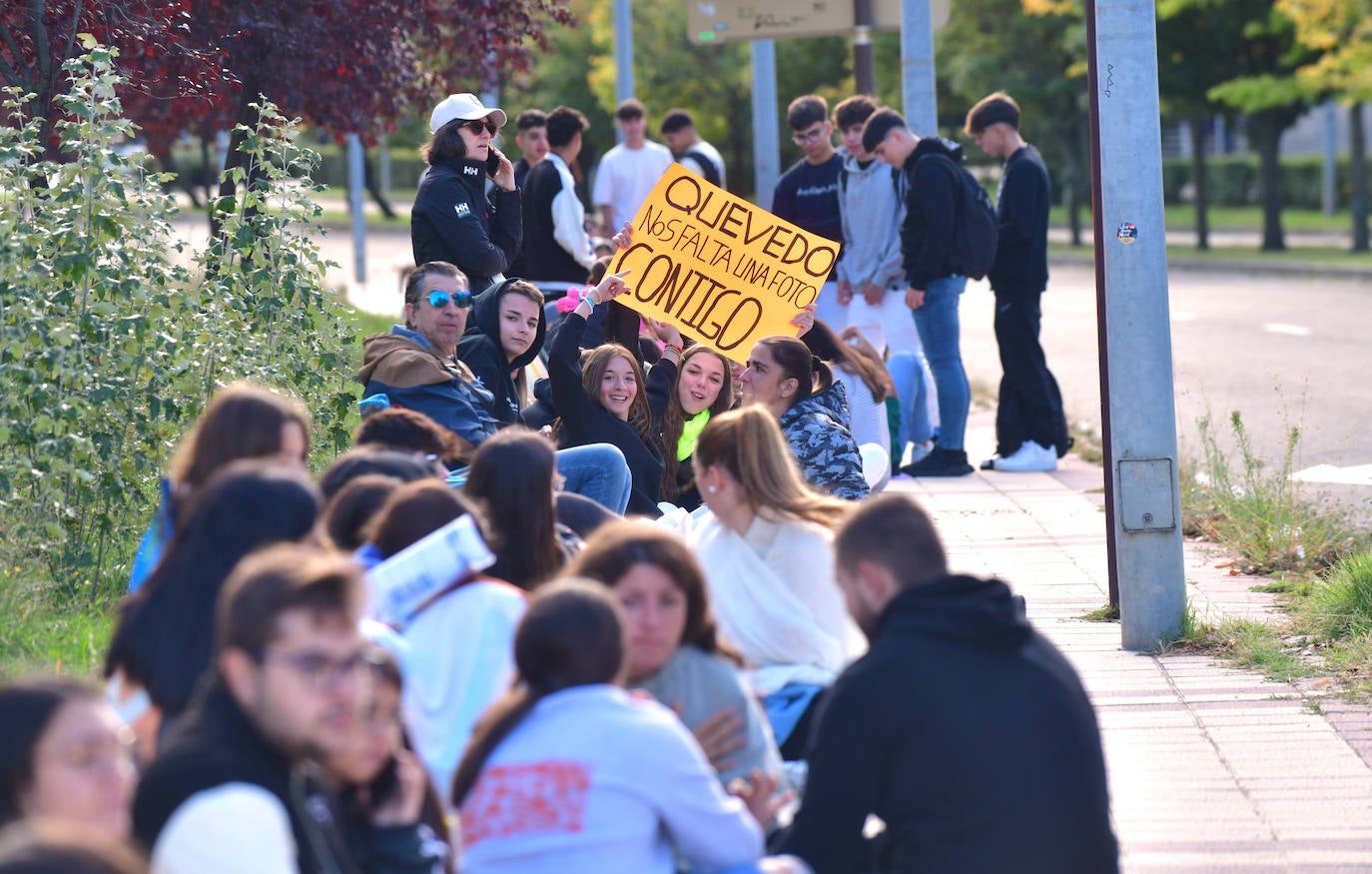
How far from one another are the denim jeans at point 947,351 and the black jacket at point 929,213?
145 millimetres

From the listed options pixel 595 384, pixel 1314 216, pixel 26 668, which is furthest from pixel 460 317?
pixel 1314 216

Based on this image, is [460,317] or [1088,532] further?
[1088,532]

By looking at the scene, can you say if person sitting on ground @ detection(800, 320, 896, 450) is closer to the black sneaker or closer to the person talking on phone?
the person talking on phone

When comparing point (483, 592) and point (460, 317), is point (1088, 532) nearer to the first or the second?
point (460, 317)

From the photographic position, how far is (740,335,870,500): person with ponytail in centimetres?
716

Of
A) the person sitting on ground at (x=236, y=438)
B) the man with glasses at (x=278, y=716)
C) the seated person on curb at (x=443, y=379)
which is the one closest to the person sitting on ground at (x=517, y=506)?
the person sitting on ground at (x=236, y=438)

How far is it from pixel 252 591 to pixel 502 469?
1623 millimetres

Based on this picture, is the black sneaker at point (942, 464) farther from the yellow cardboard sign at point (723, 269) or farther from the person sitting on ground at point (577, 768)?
the person sitting on ground at point (577, 768)

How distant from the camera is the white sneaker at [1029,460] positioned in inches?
463

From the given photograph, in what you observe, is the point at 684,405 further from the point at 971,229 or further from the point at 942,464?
the point at 942,464

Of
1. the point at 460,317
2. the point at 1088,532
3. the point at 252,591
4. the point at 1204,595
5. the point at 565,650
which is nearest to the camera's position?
the point at 252,591

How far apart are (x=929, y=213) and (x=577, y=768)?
8348 millimetres

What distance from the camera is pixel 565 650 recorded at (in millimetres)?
3375

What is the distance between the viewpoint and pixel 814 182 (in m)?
12.4
